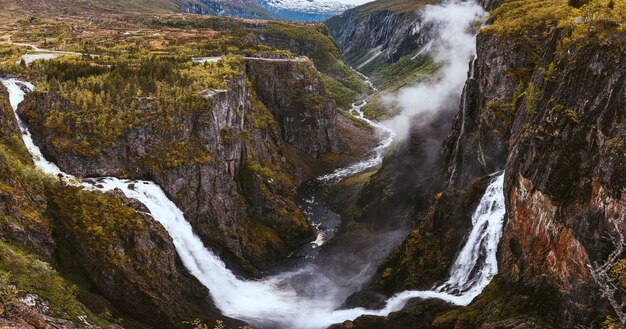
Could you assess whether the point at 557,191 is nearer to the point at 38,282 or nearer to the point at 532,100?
the point at 532,100

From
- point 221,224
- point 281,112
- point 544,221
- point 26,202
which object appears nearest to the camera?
point 544,221

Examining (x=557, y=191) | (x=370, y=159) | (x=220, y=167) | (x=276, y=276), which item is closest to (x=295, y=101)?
(x=370, y=159)

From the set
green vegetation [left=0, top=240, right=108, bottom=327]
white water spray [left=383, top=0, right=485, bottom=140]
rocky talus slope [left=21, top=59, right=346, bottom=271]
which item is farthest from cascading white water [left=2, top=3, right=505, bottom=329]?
white water spray [left=383, top=0, right=485, bottom=140]

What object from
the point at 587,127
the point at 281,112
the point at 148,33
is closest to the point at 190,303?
the point at 587,127

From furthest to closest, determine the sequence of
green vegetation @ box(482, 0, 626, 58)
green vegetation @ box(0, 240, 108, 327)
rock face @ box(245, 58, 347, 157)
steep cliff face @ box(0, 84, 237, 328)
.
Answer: rock face @ box(245, 58, 347, 157), green vegetation @ box(482, 0, 626, 58), steep cliff face @ box(0, 84, 237, 328), green vegetation @ box(0, 240, 108, 327)

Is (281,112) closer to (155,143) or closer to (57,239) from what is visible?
(155,143)

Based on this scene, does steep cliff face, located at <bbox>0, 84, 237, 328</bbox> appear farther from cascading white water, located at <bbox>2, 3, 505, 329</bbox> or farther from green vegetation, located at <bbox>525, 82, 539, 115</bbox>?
green vegetation, located at <bbox>525, 82, 539, 115</bbox>
